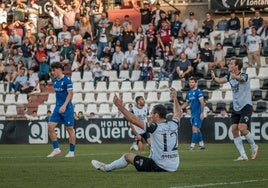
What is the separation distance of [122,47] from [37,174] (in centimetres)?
2171

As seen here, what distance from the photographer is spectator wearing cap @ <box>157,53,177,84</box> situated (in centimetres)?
3447

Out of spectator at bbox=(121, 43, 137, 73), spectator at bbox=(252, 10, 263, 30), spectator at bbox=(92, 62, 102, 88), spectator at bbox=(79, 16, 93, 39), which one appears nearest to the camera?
spectator at bbox=(252, 10, 263, 30)

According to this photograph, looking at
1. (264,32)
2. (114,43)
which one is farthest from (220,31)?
(114,43)

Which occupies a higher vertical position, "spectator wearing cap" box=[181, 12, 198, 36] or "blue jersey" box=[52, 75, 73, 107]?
"spectator wearing cap" box=[181, 12, 198, 36]

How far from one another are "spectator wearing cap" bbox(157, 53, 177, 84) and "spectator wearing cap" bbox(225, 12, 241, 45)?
244 centimetres

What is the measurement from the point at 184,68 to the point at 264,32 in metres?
3.28

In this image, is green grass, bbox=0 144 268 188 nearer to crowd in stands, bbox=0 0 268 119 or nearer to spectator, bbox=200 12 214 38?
crowd in stands, bbox=0 0 268 119

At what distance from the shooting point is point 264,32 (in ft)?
112

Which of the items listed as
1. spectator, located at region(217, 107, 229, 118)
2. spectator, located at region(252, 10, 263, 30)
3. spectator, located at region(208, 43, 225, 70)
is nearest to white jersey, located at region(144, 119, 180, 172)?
spectator, located at region(217, 107, 229, 118)

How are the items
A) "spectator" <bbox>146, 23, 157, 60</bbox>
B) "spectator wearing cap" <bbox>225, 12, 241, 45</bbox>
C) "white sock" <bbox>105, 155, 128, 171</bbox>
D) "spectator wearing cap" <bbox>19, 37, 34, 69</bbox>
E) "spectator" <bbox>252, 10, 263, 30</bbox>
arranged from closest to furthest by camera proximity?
"white sock" <bbox>105, 155, 128, 171</bbox>, "spectator" <bbox>252, 10, 263, 30</bbox>, "spectator wearing cap" <bbox>225, 12, 241, 45</bbox>, "spectator" <bbox>146, 23, 157, 60</bbox>, "spectator wearing cap" <bbox>19, 37, 34, 69</bbox>

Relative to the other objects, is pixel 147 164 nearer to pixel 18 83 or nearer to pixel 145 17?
pixel 145 17

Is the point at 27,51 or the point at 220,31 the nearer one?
the point at 220,31

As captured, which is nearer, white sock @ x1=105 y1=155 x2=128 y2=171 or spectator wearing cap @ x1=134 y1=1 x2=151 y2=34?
white sock @ x1=105 y1=155 x2=128 y2=171

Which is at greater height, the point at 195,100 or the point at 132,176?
the point at 195,100
